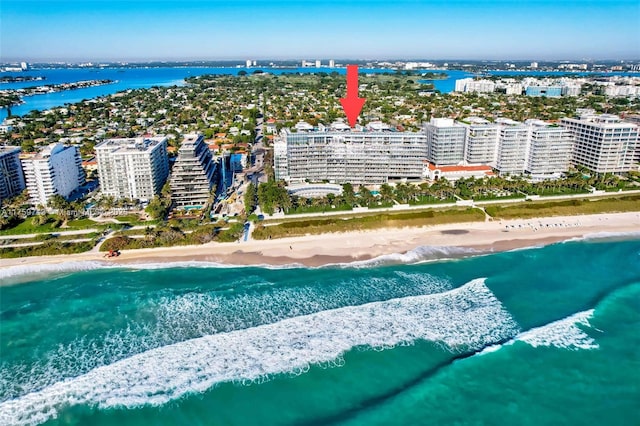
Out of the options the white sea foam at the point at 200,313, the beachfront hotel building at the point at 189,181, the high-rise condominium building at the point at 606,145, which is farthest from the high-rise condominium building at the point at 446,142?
the beachfront hotel building at the point at 189,181

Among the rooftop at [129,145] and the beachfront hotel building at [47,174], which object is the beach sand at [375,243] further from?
the rooftop at [129,145]

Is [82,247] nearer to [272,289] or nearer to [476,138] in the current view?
[272,289]

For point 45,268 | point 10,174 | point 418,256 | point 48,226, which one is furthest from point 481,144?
point 10,174

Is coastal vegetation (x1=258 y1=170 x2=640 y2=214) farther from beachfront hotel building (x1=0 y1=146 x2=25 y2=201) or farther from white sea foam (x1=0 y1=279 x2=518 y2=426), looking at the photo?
beachfront hotel building (x1=0 y1=146 x2=25 y2=201)

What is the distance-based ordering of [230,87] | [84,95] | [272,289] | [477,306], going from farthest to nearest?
[230,87] < [84,95] < [272,289] < [477,306]

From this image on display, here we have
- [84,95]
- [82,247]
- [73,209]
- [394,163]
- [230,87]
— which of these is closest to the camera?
[82,247]

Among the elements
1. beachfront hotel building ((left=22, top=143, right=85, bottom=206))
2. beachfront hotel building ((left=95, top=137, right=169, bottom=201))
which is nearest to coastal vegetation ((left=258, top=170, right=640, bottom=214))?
beachfront hotel building ((left=95, top=137, right=169, bottom=201))

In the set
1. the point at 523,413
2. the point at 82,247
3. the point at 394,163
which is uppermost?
the point at 394,163

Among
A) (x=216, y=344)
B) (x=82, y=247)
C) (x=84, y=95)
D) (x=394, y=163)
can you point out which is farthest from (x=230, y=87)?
(x=216, y=344)
